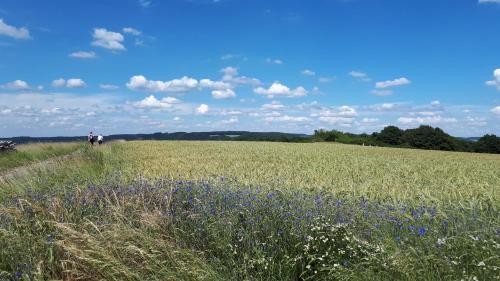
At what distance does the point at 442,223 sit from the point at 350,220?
1.08m

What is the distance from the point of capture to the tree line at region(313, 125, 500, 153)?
7769 cm

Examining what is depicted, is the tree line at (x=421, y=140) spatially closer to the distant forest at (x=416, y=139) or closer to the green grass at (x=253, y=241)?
the distant forest at (x=416, y=139)

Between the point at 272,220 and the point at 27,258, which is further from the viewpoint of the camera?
the point at 272,220

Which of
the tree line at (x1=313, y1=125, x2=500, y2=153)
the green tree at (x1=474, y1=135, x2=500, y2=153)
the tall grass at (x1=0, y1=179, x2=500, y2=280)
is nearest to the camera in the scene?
the tall grass at (x1=0, y1=179, x2=500, y2=280)

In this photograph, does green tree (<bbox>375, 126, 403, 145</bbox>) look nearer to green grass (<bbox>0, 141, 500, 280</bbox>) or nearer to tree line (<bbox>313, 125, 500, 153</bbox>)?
tree line (<bbox>313, 125, 500, 153</bbox>)

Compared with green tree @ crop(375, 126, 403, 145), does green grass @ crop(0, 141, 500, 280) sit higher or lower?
lower

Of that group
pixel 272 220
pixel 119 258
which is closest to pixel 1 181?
pixel 119 258

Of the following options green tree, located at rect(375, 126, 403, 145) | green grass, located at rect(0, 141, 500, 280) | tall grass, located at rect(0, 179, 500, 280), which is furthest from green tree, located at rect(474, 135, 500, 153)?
tall grass, located at rect(0, 179, 500, 280)

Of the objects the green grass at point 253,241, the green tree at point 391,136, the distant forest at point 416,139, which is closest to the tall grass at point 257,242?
the green grass at point 253,241

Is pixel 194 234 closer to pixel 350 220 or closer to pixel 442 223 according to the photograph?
pixel 350 220

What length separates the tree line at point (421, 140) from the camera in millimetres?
77688

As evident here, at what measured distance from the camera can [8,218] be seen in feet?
19.8

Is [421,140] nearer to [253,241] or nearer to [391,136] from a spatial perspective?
[391,136]

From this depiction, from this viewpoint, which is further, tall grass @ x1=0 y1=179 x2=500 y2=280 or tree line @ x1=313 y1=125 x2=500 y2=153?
tree line @ x1=313 y1=125 x2=500 y2=153
